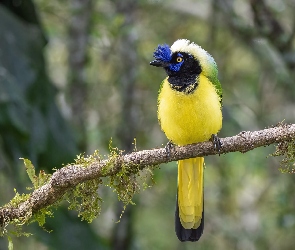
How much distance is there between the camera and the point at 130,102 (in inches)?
216

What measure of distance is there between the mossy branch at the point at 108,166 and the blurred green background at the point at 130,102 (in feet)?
3.02

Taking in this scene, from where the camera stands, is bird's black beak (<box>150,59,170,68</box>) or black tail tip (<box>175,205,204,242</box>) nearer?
bird's black beak (<box>150,59,170,68</box>)

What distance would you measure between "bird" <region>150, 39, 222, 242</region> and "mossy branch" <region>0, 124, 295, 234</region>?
443 millimetres

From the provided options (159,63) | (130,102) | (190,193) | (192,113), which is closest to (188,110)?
(192,113)

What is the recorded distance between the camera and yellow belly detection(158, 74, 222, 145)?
3.18 metres

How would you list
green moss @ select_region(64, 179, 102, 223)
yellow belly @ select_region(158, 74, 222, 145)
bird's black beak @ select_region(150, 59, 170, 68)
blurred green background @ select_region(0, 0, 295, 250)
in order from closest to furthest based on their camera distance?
1. green moss @ select_region(64, 179, 102, 223)
2. yellow belly @ select_region(158, 74, 222, 145)
3. bird's black beak @ select_region(150, 59, 170, 68)
4. blurred green background @ select_region(0, 0, 295, 250)

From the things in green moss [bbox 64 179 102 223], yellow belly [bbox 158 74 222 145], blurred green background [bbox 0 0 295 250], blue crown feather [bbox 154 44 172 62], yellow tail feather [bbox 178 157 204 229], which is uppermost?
blurred green background [bbox 0 0 295 250]

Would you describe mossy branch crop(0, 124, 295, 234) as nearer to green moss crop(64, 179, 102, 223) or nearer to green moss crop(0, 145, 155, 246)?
green moss crop(0, 145, 155, 246)

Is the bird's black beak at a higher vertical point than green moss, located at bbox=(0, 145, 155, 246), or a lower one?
higher

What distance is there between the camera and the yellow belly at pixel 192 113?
318cm

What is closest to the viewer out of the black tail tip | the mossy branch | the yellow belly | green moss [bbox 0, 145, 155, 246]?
Result: the mossy branch

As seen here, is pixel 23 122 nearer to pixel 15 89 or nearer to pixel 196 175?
pixel 15 89

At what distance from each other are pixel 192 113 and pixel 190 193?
25.0 inches

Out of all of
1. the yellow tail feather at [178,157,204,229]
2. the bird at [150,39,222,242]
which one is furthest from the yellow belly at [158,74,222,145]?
the yellow tail feather at [178,157,204,229]
